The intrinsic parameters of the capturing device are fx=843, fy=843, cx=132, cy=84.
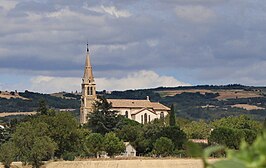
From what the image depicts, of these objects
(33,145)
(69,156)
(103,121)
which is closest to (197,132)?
(103,121)

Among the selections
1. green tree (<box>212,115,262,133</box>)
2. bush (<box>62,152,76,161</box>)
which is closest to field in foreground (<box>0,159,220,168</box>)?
bush (<box>62,152,76,161</box>)

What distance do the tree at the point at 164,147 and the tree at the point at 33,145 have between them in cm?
1964

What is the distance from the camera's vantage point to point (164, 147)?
11444cm

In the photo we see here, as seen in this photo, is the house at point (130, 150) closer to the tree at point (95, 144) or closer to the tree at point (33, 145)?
the tree at point (95, 144)

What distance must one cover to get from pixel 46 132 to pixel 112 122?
127 feet

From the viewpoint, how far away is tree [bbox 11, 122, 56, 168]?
9381cm

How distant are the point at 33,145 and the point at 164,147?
25.1 meters

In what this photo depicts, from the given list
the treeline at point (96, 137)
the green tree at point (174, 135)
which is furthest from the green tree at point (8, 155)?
the green tree at point (174, 135)

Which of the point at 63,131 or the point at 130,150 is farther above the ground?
the point at 63,131

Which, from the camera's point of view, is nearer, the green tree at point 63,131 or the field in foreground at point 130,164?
the field in foreground at point 130,164

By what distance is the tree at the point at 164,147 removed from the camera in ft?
375

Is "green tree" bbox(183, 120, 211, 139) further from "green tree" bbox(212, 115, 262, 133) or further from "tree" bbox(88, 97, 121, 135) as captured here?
"tree" bbox(88, 97, 121, 135)

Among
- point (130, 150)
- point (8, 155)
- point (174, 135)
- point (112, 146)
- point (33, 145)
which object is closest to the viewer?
point (33, 145)

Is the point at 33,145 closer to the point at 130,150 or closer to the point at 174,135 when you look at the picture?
the point at 130,150
